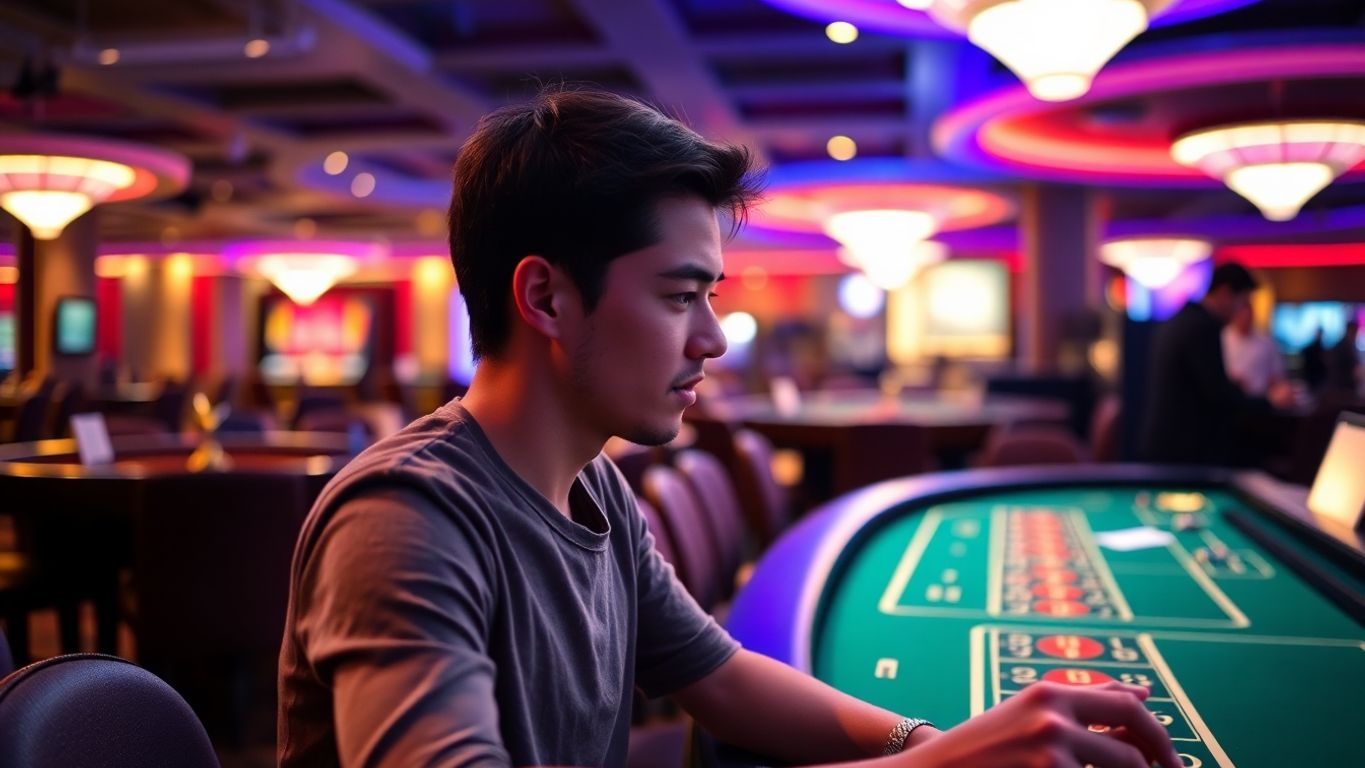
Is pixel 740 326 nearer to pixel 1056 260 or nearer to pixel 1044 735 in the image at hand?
pixel 1056 260

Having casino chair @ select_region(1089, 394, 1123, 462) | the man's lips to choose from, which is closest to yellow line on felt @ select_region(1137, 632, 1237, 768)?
the man's lips

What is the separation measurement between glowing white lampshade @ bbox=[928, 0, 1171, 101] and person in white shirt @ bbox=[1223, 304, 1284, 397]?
14.5 ft

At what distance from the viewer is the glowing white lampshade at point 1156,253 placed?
11125 mm

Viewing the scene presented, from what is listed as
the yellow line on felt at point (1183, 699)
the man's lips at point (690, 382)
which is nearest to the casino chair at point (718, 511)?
the yellow line on felt at point (1183, 699)

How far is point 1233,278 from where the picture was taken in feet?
14.1

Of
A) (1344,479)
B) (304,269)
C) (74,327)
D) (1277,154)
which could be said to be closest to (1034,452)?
(1344,479)

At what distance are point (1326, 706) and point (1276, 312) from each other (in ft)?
46.3

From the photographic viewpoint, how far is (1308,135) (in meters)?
4.96

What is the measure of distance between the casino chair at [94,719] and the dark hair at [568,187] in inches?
15.1

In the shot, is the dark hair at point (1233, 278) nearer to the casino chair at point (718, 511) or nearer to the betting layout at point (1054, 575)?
the betting layout at point (1054, 575)

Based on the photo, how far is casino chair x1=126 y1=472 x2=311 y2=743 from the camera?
8.43ft

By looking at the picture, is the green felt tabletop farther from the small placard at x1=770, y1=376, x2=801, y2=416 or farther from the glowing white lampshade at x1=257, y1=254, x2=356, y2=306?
the glowing white lampshade at x1=257, y1=254, x2=356, y2=306

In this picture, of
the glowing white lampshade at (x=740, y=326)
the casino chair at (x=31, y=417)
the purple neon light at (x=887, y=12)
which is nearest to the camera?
the purple neon light at (x=887, y=12)

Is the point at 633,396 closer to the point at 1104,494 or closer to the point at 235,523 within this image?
the point at 235,523
